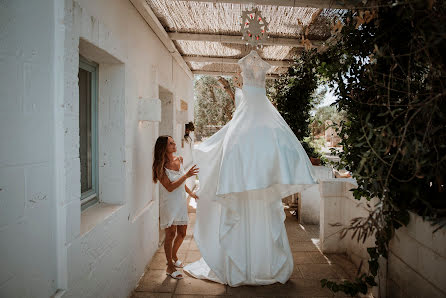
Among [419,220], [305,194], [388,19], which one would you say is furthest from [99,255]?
[305,194]

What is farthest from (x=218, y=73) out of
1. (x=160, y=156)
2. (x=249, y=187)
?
(x=249, y=187)

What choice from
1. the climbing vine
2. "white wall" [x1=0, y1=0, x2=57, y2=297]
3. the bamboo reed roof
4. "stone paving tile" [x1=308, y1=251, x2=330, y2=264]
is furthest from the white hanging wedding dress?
"white wall" [x1=0, y1=0, x2=57, y2=297]

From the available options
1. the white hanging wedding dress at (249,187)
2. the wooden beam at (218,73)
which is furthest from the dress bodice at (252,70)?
the wooden beam at (218,73)

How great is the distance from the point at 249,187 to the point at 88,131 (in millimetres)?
1578

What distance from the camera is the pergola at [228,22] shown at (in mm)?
3312

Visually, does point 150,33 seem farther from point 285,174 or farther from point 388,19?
point 388,19

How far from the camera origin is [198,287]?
3160 millimetres

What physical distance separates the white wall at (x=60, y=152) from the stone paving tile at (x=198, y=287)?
0.54 metres

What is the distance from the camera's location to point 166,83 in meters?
4.74

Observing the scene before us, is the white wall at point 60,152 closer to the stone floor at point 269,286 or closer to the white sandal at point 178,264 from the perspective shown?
the stone floor at point 269,286

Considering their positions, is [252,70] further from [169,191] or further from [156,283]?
[156,283]

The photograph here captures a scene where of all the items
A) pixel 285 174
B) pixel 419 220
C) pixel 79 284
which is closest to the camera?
pixel 79 284

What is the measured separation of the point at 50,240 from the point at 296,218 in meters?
4.86

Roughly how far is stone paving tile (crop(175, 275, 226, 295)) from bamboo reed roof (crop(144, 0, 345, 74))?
2.86m
